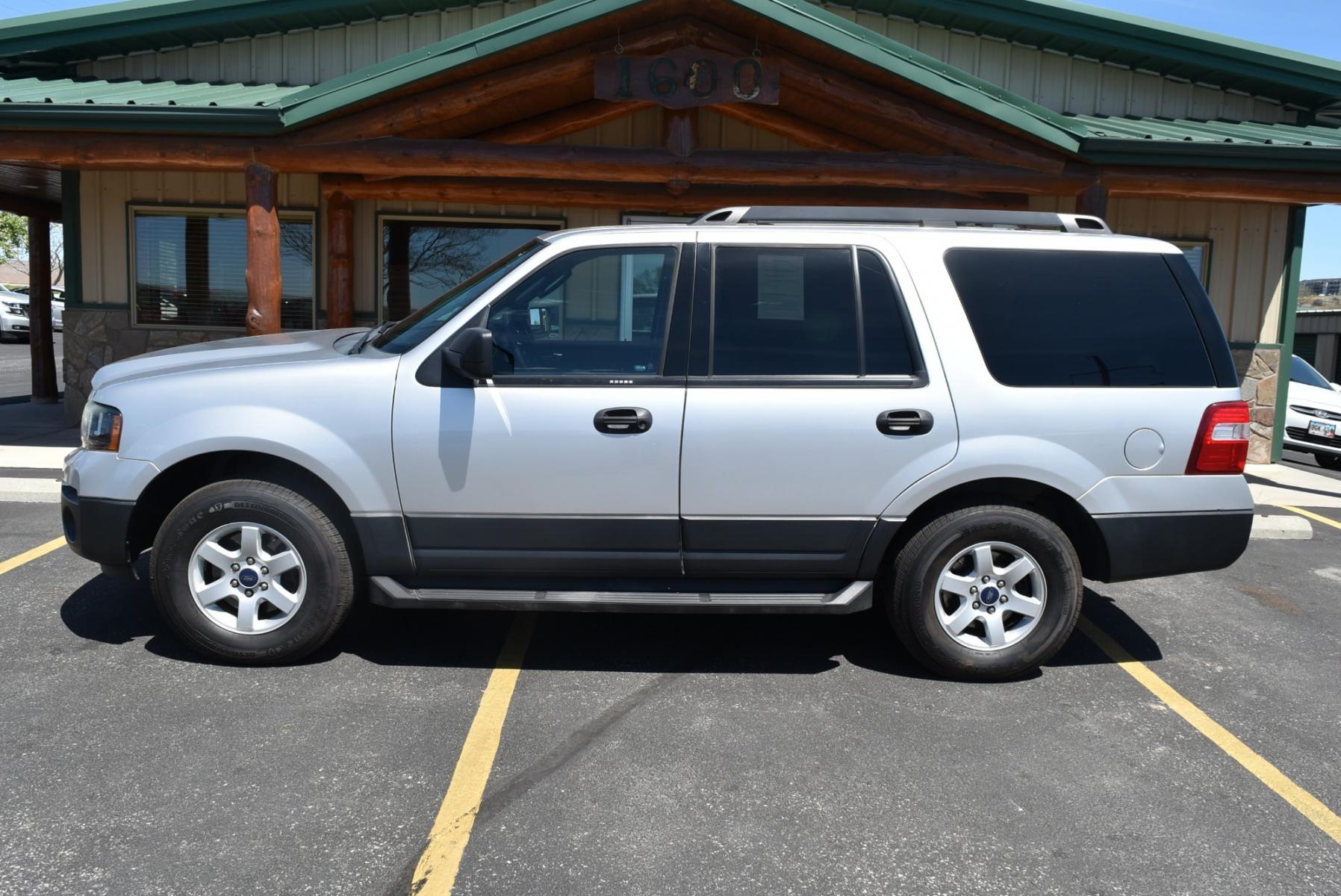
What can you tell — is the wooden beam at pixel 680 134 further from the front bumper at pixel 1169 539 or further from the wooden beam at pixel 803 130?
the front bumper at pixel 1169 539

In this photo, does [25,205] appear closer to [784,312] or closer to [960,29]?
[960,29]

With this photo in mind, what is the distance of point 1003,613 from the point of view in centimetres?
460

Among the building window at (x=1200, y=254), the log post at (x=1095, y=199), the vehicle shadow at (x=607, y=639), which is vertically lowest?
the vehicle shadow at (x=607, y=639)

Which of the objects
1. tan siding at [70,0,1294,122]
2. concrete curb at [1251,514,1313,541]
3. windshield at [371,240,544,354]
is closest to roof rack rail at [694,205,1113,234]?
windshield at [371,240,544,354]

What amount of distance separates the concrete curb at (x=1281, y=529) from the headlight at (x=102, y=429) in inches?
293

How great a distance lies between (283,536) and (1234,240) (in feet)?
36.3

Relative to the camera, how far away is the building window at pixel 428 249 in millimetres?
11609

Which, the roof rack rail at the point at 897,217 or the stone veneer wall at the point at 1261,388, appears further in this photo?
the stone veneer wall at the point at 1261,388

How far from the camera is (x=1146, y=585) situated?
6406 millimetres

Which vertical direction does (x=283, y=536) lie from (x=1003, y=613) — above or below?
above

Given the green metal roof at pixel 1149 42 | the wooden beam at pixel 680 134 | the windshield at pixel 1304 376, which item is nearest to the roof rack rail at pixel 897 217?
the wooden beam at pixel 680 134

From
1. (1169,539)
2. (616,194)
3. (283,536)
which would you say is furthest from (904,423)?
(616,194)

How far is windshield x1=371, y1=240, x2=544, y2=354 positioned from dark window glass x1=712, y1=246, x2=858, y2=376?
88 centimetres

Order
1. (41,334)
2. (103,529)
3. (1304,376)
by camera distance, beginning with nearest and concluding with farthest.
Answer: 1. (103,529)
2. (1304,376)
3. (41,334)
